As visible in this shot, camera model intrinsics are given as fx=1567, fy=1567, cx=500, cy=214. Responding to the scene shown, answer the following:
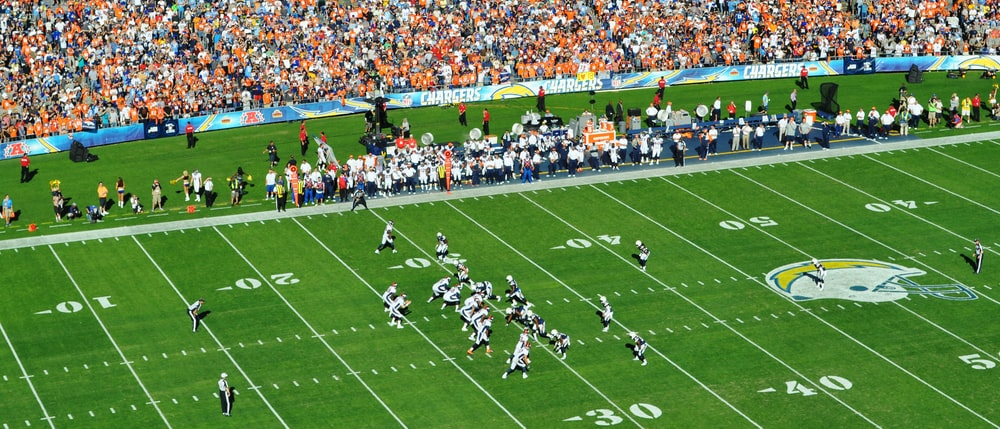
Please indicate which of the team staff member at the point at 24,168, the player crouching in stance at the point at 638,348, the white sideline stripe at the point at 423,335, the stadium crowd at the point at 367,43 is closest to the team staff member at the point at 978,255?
the player crouching in stance at the point at 638,348

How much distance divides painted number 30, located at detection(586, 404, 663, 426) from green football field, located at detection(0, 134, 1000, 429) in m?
0.10

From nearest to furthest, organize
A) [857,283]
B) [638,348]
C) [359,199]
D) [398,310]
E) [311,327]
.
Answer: [638,348]
[311,327]
[398,310]
[857,283]
[359,199]

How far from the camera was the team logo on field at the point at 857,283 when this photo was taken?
5112cm

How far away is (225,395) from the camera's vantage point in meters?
42.4

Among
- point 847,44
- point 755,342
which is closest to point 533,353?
point 755,342

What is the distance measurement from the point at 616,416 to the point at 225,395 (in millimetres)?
10612

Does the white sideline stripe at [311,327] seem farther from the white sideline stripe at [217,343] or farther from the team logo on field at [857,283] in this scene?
the team logo on field at [857,283]

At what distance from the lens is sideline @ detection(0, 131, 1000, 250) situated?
186 feet

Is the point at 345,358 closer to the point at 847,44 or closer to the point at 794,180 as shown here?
the point at 794,180

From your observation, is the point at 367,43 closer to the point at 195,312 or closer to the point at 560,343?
the point at 195,312

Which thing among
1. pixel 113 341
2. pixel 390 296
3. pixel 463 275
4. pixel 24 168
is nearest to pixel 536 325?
pixel 463 275

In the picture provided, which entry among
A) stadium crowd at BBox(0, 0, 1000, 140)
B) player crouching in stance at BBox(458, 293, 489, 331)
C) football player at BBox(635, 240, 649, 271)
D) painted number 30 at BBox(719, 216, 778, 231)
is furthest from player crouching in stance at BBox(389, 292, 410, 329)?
stadium crowd at BBox(0, 0, 1000, 140)

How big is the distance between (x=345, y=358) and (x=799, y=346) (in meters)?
13.6

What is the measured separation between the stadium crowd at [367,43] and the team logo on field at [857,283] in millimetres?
25627
